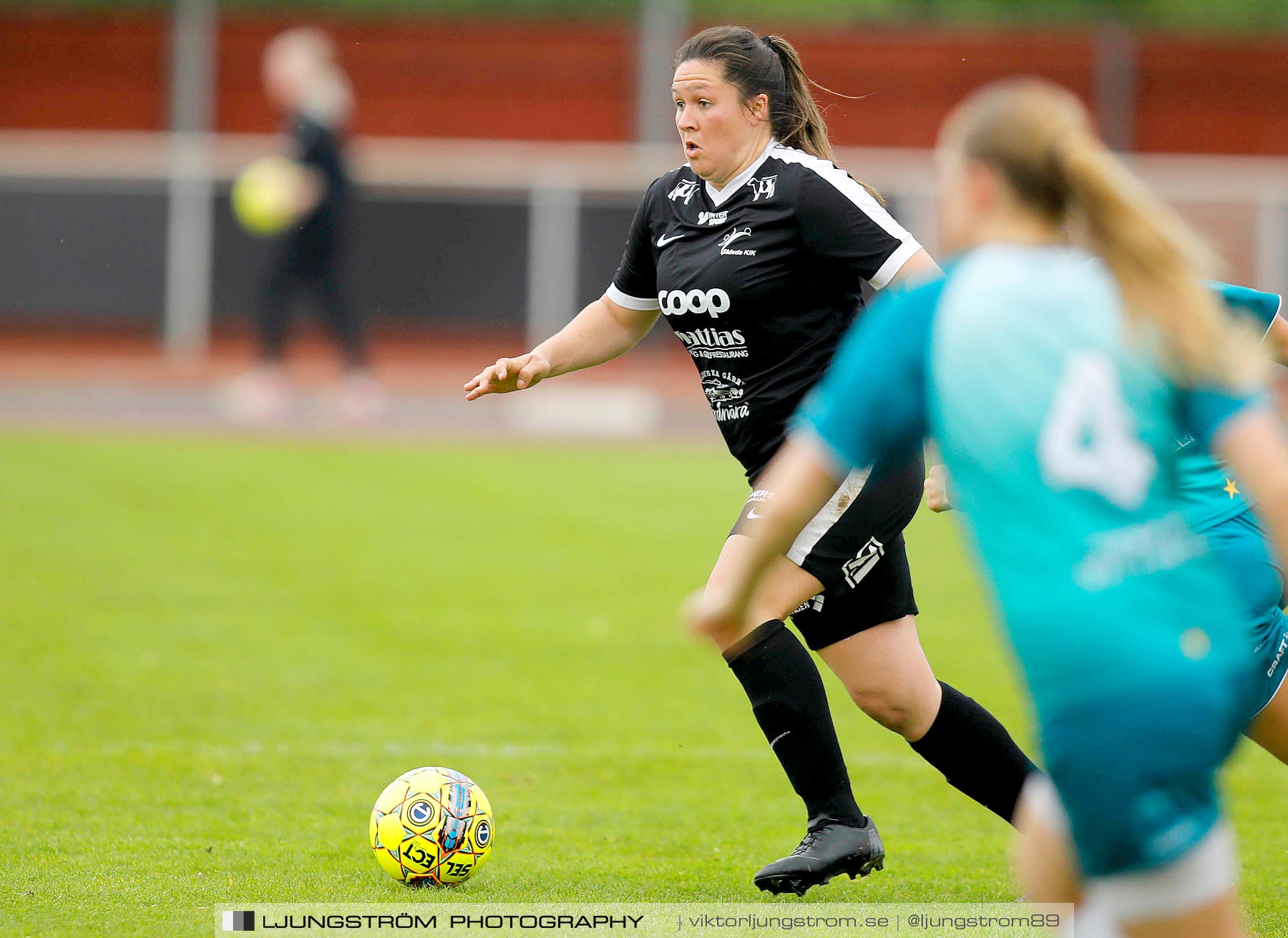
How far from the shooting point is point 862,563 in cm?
403

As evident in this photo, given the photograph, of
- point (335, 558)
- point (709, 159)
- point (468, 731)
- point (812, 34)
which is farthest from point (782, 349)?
point (812, 34)

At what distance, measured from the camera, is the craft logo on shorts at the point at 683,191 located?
425 cm

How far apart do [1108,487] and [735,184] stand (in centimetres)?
205

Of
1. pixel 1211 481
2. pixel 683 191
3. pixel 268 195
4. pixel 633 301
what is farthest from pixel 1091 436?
pixel 268 195

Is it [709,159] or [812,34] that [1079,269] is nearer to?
[709,159]

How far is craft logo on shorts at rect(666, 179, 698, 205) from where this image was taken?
4.25 m

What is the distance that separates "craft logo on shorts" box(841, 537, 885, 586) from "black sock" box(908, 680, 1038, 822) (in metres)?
0.37

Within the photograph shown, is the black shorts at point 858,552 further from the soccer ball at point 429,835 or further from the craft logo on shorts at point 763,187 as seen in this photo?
the soccer ball at point 429,835

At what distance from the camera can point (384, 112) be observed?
78.2ft

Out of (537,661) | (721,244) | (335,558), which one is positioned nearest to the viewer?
(721,244)

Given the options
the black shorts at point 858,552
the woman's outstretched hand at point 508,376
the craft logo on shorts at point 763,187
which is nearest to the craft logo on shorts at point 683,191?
the craft logo on shorts at point 763,187

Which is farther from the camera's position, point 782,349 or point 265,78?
point 265,78

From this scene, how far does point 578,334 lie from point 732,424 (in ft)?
1.72

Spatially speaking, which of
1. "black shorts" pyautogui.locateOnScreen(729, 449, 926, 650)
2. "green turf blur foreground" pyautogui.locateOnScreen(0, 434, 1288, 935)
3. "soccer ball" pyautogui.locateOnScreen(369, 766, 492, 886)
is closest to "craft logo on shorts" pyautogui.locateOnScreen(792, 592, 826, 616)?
"black shorts" pyautogui.locateOnScreen(729, 449, 926, 650)
